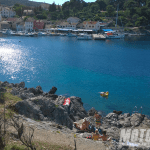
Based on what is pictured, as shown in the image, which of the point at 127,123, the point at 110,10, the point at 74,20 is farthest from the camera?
the point at 110,10

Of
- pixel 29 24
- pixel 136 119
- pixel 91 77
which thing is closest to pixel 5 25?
pixel 29 24

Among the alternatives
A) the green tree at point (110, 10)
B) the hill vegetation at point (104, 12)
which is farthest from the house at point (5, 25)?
the green tree at point (110, 10)

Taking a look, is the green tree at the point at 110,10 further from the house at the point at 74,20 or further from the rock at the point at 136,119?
the rock at the point at 136,119

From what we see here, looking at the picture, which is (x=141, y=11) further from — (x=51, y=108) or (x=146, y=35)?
(x=51, y=108)

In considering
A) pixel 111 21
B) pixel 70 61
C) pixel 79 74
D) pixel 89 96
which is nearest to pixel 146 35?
pixel 111 21

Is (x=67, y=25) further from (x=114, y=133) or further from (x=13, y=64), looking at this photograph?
(x=114, y=133)

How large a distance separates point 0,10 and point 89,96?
398 ft

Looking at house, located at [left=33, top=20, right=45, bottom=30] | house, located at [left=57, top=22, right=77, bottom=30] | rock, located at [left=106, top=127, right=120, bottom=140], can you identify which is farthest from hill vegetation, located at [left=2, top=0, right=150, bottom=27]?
rock, located at [left=106, top=127, right=120, bottom=140]

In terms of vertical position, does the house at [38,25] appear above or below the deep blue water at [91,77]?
above

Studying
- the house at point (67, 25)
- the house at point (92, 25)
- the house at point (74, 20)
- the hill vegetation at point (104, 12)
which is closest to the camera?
the house at point (92, 25)

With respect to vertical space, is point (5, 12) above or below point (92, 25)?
above

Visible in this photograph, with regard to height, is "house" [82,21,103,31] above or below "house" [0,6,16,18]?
below

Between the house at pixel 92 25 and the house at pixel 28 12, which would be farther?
the house at pixel 28 12

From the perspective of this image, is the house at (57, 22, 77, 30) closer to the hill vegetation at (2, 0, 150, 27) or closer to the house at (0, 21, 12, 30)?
the hill vegetation at (2, 0, 150, 27)
